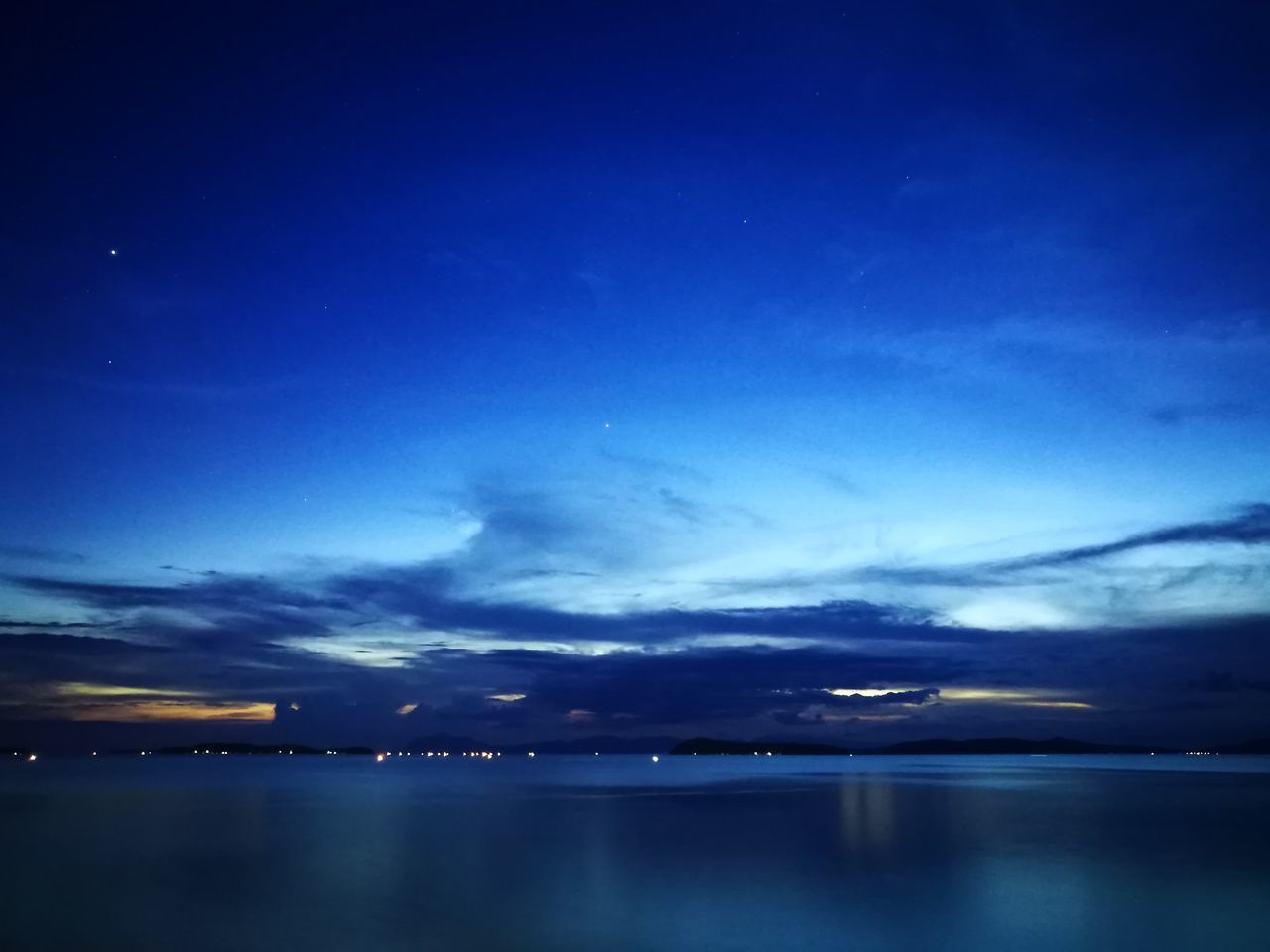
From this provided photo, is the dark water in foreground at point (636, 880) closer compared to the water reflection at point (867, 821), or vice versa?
the dark water in foreground at point (636, 880)

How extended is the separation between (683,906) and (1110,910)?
9413mm

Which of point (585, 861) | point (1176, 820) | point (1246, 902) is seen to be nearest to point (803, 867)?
point (585, 861)

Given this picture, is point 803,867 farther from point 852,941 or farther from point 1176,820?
point 1176,820

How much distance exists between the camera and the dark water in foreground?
20.2m

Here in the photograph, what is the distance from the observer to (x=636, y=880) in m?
27.1

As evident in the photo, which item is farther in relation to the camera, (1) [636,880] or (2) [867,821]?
(2) [867,821]

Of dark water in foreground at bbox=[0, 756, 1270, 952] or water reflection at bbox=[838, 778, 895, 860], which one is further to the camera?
water reflection at bbox=[838, 778, 895, 860]

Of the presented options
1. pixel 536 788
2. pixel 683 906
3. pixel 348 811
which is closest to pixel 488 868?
pixel 683 906

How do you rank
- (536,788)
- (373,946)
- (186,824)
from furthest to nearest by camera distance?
(536,788), (186,824), (373,946)

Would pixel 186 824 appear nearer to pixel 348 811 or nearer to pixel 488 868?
pixel 348 811

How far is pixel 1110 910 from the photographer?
2314 cm

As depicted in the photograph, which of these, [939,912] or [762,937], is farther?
[939,912]

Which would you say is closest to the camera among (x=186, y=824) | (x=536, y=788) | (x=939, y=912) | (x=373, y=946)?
(x=373, y=946)

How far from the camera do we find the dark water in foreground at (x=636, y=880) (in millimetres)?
20234
